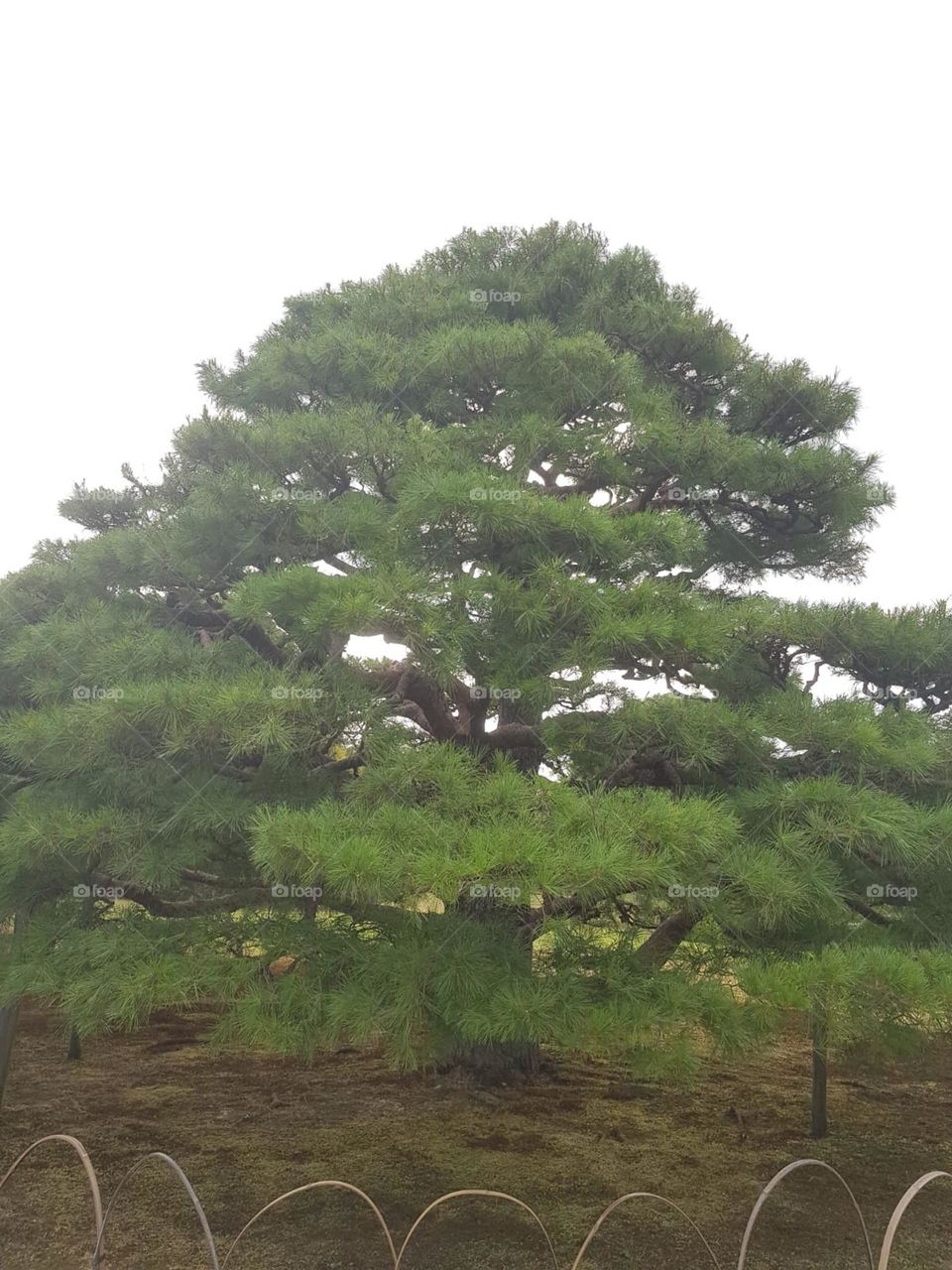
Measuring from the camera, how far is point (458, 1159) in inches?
150

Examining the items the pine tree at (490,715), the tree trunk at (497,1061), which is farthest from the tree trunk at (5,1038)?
the tree trunk at (497,1061)

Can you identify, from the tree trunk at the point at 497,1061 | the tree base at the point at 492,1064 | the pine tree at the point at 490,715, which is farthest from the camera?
the tree base at the point at 492,1064

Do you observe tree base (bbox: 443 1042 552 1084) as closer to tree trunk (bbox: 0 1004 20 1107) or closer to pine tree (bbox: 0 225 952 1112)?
pine tree (bbox: 0 225 952 1112)

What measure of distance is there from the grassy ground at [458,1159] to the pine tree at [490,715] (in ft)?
2.50

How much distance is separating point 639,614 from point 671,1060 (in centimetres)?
147

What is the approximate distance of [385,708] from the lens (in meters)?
2.98

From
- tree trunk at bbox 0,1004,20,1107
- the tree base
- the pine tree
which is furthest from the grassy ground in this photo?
the pine tree

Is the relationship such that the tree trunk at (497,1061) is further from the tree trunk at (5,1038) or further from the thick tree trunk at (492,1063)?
the tree trunk at (5,1038)

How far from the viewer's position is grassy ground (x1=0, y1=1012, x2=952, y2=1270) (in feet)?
10.1

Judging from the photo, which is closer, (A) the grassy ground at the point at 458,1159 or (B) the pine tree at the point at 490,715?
(B) the pine tree at the point at 490,715

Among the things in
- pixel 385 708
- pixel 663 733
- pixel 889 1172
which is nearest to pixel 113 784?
pixel 385 708

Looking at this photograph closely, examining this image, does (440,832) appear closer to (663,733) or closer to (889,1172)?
(663,733)

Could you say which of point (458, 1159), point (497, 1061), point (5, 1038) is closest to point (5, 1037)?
point (5, 1038)

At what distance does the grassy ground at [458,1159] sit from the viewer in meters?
3.09
